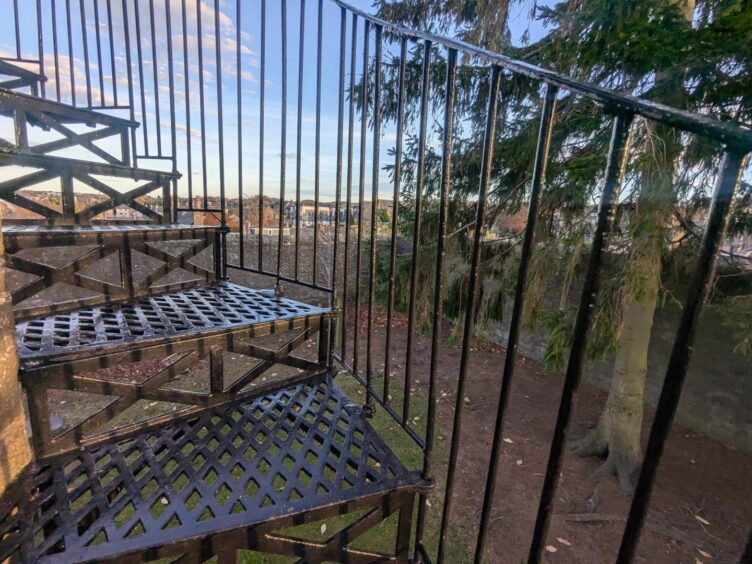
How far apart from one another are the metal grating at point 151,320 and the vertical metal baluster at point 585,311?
41.8 inches

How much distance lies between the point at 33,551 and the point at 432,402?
104cm

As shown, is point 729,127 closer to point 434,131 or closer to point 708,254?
point 708,254

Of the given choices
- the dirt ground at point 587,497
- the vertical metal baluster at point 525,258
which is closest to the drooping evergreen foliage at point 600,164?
the dirt ground at point 587,497

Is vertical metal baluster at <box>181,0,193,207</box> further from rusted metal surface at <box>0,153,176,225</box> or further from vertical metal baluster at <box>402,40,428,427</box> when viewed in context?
vertical metal baluster at <box>402,40,428,427</box>

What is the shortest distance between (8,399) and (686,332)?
1.44 metres

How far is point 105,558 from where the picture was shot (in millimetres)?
836

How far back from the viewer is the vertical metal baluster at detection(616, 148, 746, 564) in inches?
18.6

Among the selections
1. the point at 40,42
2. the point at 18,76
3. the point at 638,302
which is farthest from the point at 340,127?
the point at 638,302

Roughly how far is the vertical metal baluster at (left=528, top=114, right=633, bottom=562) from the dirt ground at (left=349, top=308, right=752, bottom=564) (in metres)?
1.75

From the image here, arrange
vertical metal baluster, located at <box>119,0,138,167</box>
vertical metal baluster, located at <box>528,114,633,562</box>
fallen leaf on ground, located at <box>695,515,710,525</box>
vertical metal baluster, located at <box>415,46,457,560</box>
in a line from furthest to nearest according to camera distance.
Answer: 1. fallen leaf on ground, located at <box>695,515,710,525</box>
2. vertical metal baluster, located at <box>119,0,138,167</box>
3. vertical metal baluster, located at <box>415,46,457,560</box>
4. vertical metal baluster, located at <box>528,114,633,562</box>

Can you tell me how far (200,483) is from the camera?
1108 mm

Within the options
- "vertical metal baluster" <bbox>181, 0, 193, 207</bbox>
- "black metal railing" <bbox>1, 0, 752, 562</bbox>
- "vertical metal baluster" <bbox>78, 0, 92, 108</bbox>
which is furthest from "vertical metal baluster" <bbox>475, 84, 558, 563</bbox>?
"vertical metal baluster" <bbox>78, 0, 92, 108</bbox>

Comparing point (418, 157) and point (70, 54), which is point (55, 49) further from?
point (418, 157)

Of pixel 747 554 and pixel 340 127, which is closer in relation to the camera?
pixel 747 554
